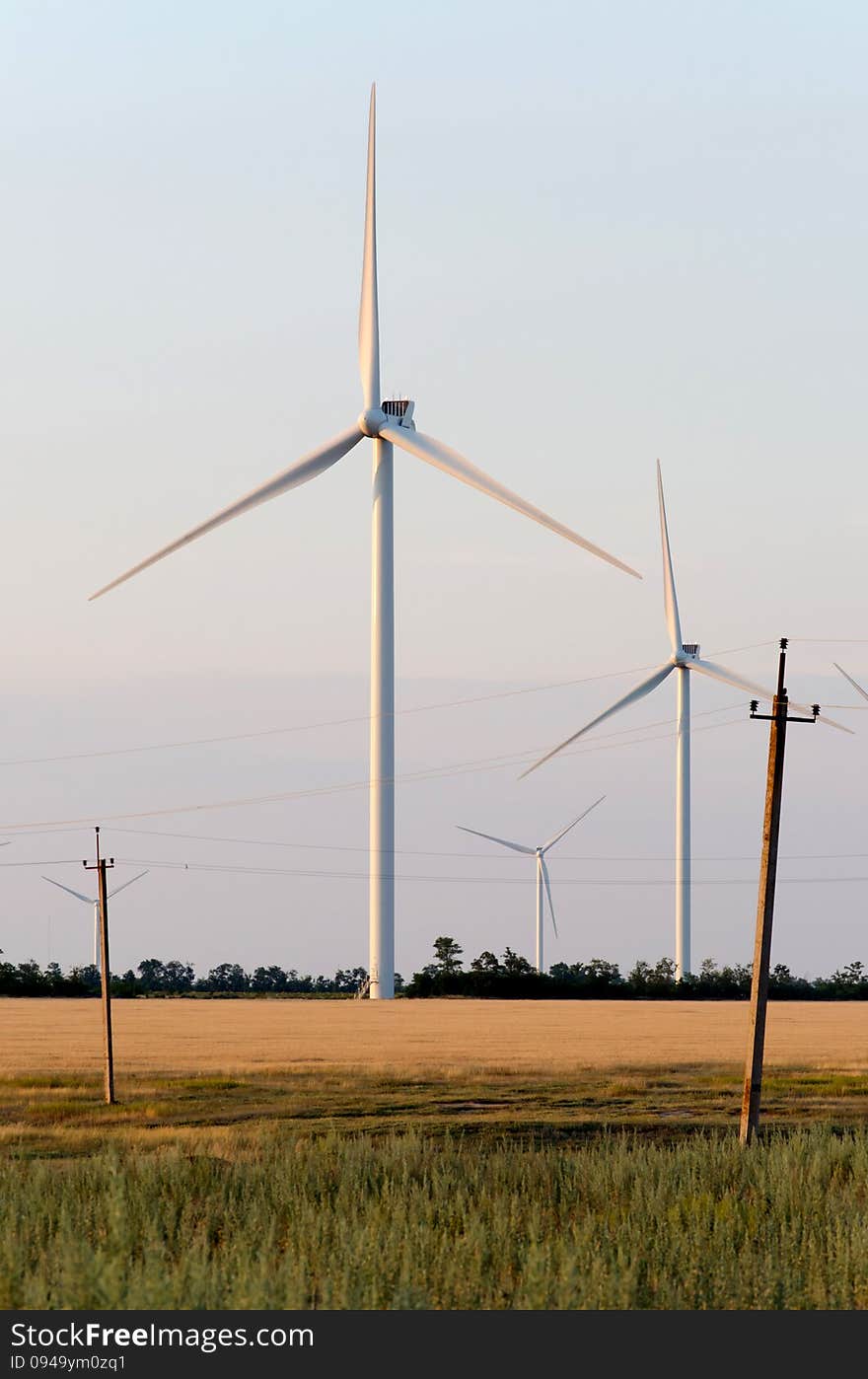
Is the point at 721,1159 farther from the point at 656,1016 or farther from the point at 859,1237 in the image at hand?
the point at 656,1016

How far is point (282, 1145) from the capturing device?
41531mm

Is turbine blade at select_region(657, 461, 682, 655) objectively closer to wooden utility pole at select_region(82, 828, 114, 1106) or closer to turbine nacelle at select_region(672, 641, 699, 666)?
turbine nacelle at select_region(672, 641, 699, 666)

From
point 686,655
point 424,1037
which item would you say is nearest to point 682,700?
point 686,655

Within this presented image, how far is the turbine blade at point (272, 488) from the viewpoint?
96.8 m

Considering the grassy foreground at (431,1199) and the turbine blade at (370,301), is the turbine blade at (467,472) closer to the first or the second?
the turbine blade at (370,301)

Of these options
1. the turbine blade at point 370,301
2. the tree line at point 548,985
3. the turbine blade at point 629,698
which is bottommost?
the tree line at point 548,985

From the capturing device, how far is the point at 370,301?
363ft

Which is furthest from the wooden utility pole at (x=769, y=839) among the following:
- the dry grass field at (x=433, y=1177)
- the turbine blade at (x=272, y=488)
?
the turbine blade at (x=272, y=488)

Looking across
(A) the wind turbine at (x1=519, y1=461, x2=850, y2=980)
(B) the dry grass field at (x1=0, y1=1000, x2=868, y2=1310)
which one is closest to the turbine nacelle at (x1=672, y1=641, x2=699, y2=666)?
(A) the wind turbine at (x1=519, y1=461, x2=850, y2=980)

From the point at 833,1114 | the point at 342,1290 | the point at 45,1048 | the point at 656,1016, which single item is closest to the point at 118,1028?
the point at 45,1048

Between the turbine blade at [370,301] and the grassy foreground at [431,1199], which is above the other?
the turbine blade at [370,301]

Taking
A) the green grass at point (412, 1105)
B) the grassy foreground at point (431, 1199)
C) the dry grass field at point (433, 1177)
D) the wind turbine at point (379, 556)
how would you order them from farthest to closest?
the wind turbine at point (379, 556)
the green grass at point (412, 1105)
the dry grass field at point (433, 1177)
the grassy foreground at point (431, 1199)

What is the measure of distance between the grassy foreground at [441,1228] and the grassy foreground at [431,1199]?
Result: 8cm
